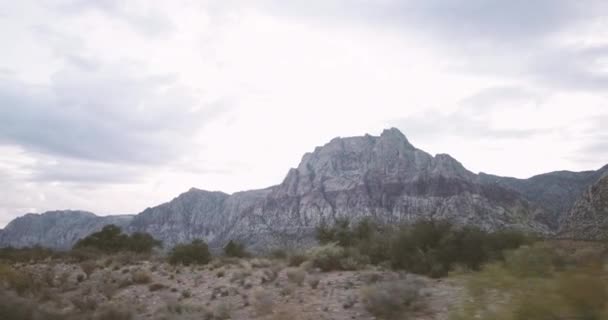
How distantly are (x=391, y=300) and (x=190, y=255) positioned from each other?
73.2 ft

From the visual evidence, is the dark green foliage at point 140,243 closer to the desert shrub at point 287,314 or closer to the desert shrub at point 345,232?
the desert shrub at point 345,232

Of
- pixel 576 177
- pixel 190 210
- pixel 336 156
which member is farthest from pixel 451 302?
pixel 190 210

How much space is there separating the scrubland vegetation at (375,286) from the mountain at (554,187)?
81.3 metres

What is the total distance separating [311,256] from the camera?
23125 millimetres

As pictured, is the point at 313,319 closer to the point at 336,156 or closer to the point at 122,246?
the point at 122,246

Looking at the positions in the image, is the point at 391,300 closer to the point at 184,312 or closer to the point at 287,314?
the point at 287,314

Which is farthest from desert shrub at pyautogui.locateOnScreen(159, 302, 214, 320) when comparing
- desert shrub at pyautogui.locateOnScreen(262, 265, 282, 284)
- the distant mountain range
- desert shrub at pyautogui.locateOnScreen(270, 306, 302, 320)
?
the distant mountain range

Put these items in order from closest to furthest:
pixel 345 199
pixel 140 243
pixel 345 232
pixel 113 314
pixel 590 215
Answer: pixel 113 314 → pixel 345 232 → pixel 590 215 → pixel 140 243 → pixel 345 199

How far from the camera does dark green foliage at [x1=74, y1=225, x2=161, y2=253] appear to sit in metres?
49.4

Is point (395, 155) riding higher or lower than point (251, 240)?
higher

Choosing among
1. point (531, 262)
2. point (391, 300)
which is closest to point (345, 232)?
point (391, 300)

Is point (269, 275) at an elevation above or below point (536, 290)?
below

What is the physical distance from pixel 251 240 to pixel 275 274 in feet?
333

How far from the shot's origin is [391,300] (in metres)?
12.2
